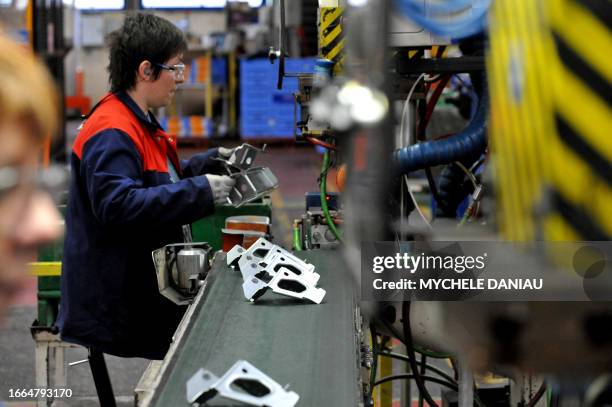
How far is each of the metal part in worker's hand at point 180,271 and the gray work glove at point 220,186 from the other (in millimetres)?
197

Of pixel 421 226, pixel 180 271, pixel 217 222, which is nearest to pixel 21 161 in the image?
pixel 421 226

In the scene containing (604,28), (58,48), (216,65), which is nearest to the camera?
(604,28)

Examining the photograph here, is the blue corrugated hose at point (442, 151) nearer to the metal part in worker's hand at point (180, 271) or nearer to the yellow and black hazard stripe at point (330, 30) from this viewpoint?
the metal part in worker's hand at point (180, 271)

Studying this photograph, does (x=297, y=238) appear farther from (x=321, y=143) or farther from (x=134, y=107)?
(x=134, y=107)

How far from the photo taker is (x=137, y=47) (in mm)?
3123

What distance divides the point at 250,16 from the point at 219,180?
37.6 ft

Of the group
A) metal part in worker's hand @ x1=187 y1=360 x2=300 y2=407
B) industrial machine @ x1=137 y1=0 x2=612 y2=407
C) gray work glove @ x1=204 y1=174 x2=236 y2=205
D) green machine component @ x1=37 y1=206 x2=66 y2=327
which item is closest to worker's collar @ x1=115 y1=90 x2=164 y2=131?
gray work glove @ x1=204 y1=174 x2=236 y2=205

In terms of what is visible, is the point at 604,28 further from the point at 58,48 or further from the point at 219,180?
the point at 58,48

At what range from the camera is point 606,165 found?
52.0 inches

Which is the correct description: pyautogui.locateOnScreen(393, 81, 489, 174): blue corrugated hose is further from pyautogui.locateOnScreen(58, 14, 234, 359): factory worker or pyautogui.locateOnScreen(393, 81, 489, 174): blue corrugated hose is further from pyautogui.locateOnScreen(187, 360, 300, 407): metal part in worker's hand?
pyautogui.locateOnScreen(58, 14, 234, 359): factory worker

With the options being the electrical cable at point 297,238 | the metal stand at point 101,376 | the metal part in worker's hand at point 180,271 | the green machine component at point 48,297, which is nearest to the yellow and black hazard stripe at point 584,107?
the metal part in worker's hand at point 180,271

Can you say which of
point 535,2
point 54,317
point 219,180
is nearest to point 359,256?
point 535,2

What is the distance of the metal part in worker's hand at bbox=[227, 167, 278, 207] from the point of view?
3.14 metres

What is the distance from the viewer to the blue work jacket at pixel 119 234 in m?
2.94
